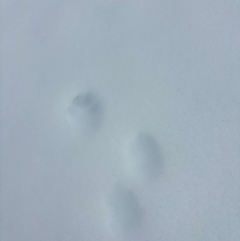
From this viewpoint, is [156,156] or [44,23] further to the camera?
[44,23]

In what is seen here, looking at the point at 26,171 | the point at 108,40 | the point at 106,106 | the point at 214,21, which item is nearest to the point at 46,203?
the point at 26,171

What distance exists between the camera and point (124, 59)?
506 millimetres

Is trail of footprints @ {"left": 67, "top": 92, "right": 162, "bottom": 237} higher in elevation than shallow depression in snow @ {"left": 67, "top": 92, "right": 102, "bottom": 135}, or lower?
lower

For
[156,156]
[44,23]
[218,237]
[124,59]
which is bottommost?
[218,237]

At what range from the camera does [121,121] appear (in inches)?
18.6

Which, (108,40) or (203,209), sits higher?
(108,40)

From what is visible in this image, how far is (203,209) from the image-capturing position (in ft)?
1.38

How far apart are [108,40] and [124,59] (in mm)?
45

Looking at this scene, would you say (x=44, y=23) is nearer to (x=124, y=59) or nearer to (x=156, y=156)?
(x=124, y=59)

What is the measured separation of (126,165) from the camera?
17.7 inches

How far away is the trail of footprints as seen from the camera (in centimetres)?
42

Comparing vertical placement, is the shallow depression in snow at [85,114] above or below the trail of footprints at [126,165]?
above

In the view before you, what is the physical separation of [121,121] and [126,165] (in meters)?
0.07

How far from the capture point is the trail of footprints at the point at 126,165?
1.39 ft
